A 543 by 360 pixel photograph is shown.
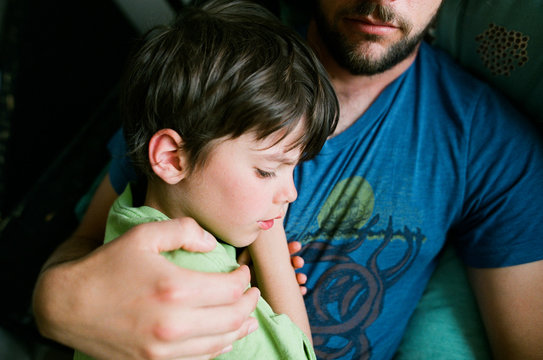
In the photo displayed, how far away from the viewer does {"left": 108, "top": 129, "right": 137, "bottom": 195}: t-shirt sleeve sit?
1083 mm

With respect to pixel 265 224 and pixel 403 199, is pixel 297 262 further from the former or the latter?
pixel 403 199

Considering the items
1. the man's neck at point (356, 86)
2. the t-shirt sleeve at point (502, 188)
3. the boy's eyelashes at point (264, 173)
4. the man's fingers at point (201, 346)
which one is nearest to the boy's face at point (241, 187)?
the boy's eyelashes at point (264, 173)

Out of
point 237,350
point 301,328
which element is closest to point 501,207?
point 301,328

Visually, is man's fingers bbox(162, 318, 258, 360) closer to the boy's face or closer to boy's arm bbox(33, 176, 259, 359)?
boy's arm bbox(33, 176, 259, 359)

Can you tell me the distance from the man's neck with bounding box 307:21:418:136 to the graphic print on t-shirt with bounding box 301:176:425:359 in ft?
0.61

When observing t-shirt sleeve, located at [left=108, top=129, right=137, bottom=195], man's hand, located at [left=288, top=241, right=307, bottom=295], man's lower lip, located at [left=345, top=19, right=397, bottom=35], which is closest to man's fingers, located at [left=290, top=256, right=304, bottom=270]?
man's hand, located at [left=288, top=241, right=307, bottom=295]

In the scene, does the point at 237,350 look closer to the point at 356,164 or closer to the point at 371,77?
the point at 356,164

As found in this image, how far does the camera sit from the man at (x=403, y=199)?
97 cm

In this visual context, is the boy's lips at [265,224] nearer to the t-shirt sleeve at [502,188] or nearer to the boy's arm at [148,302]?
the boy's arm at [148,302]

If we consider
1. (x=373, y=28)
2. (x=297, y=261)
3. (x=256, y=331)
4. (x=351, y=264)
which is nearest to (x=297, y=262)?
(x=297, y=261)

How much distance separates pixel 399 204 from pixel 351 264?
0.19 meters

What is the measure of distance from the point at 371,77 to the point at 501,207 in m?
0.46

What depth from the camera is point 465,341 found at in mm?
1064

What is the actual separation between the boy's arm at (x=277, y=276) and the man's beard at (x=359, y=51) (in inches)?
18.1
